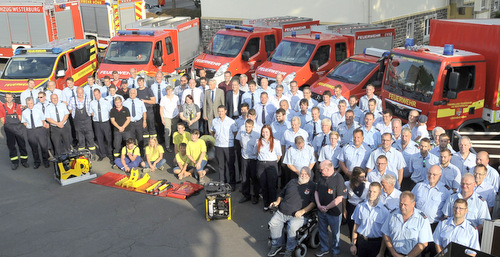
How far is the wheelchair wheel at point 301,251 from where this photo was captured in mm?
8016

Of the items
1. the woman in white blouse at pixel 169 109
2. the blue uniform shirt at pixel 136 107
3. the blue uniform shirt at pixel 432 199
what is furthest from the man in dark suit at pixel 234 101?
the blue uniform shirt at pixel 432 199

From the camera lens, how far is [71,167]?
11344mm

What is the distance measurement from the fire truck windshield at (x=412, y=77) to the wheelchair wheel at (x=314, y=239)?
419 cm

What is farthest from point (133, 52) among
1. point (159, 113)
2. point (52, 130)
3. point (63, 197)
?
point (63, 197)

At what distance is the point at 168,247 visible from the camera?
8.66m

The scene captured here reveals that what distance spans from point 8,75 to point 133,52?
3695 mm

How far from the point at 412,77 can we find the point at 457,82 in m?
1.10

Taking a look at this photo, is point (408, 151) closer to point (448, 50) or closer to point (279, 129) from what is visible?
point (279, 129)

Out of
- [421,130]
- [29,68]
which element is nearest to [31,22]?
[29,68]

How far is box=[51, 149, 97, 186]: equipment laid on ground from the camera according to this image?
1127cm

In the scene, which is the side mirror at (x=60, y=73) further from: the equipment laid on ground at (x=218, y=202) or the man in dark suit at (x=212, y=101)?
the equipment laid on ground at (x=218, y=202)

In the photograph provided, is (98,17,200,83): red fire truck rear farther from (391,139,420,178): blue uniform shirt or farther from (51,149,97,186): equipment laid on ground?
(391,139,420,178): blue uniform shirt

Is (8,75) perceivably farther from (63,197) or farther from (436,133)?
(436,133)

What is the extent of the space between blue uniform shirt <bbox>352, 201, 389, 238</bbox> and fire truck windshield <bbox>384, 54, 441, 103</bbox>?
177 inches
